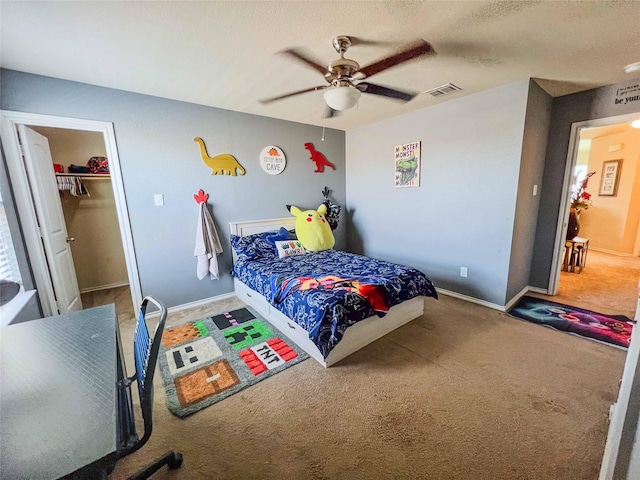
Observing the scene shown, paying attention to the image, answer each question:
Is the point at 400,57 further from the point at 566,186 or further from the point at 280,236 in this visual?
the point at 566,186

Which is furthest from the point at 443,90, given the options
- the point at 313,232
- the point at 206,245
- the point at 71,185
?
the point at 71,185

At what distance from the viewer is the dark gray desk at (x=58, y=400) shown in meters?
0.59

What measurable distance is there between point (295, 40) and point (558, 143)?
3.18 m

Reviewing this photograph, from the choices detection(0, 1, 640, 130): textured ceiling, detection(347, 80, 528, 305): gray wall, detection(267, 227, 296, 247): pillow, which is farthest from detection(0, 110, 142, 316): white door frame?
detection(347, 80, 528, 305): gray wall

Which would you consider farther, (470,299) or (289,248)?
(289,248)

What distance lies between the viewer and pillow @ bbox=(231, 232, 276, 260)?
3.18 metres

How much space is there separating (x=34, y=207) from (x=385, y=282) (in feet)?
10.4

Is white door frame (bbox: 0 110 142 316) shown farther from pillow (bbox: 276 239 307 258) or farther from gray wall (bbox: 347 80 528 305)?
gray wall (bbox: 347 80 528 305)

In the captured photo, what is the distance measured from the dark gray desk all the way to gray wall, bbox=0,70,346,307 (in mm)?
1795

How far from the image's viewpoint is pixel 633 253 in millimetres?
4805

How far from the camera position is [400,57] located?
1739 millimetres

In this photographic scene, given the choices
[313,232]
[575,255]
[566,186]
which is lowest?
[575,255]

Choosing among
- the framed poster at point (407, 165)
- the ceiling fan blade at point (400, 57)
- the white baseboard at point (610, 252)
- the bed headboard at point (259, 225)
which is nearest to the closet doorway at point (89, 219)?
the bed headboard at point (259, 225)

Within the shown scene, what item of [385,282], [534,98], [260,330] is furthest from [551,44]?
[260,330]
